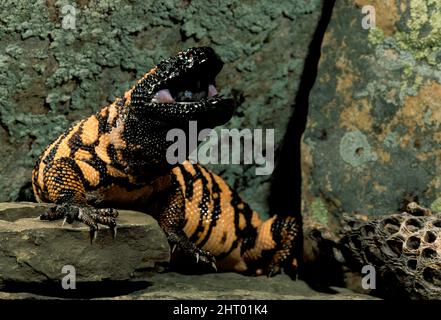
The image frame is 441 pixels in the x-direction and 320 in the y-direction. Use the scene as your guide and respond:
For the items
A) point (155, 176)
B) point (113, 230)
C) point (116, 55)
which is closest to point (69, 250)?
point (113, 230)

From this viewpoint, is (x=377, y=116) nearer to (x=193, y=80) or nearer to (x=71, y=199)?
(x=193, y=80)

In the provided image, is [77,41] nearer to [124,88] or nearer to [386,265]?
[124,88]

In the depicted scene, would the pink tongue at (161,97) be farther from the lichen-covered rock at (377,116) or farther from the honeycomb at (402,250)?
the honeycomb at (402,250)

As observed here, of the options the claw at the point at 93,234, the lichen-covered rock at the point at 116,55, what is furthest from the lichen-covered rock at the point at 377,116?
the claw at the point at 93,234

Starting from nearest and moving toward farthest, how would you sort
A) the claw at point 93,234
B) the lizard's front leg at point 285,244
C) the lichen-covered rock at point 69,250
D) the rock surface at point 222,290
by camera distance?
the lichen-covered rock at point 69,250
the claw at point 93,234
the rock surface at point 222,290
the lizard's front leg at point 285,244

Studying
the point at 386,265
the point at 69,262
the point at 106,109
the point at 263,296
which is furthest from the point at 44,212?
the point at 386,265

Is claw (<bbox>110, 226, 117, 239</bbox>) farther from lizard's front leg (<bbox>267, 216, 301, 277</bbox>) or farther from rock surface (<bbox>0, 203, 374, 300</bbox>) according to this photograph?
lizard's front leg (<bbox>267, 216, 301, 277</bbox>)
